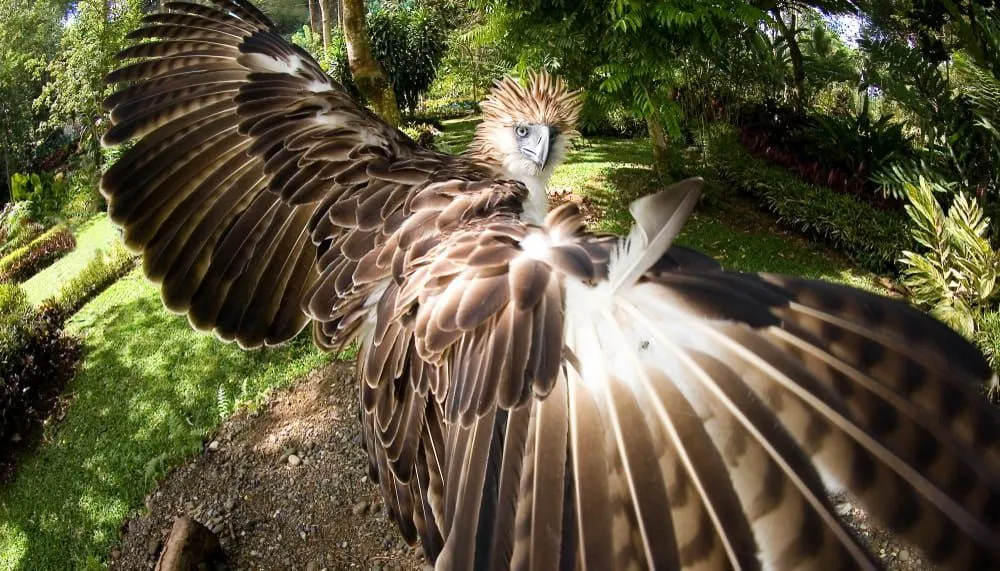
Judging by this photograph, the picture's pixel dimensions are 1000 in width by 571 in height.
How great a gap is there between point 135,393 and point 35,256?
25.0 ft

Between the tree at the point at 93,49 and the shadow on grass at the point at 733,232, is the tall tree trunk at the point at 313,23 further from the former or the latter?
the shadow on grass at the point at 733,232

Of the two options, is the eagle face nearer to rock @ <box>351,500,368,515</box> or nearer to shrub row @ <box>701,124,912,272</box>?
rock @ <box>351,500,368,515</box>

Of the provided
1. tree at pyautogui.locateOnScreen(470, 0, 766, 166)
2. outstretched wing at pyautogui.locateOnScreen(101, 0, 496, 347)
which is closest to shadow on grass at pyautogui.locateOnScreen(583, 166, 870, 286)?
tree at pyautogui.locateOnScreen(470, 0, 766, 166)

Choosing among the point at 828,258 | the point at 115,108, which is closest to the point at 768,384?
the point at 115,108

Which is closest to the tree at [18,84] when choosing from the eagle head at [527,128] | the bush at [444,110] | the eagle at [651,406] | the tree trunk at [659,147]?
the bush at [444,110]

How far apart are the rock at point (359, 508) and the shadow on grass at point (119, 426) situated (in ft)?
4.90

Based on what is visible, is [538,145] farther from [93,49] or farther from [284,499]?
[93,49]

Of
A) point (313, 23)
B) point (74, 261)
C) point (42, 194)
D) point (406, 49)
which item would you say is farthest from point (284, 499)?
point (313, 23)

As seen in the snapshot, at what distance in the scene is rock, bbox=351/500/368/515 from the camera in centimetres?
384

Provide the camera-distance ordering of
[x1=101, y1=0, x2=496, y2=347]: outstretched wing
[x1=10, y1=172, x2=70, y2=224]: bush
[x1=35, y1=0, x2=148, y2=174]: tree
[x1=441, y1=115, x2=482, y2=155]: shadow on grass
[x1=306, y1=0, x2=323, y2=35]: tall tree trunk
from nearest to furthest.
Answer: [x1=101, y1=0, x2=496, y2=347]: outstretched wing < [x1=35, y1=0, x2=148, y2=174]: tree < [x1=441, y1=115, x2=482, y2=155]: shadow on grass < [x1=10, y1=172, x2=70, y2=224]: bush < [x1=306, y1=0, x2=323, y2=35]: tall tree trunk

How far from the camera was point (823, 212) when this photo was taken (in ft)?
25.9

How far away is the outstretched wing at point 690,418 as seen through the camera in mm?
968

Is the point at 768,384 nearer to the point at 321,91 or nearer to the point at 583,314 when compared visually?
the point at 583,314

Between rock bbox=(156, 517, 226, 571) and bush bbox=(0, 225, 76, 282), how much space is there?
9205 mm
